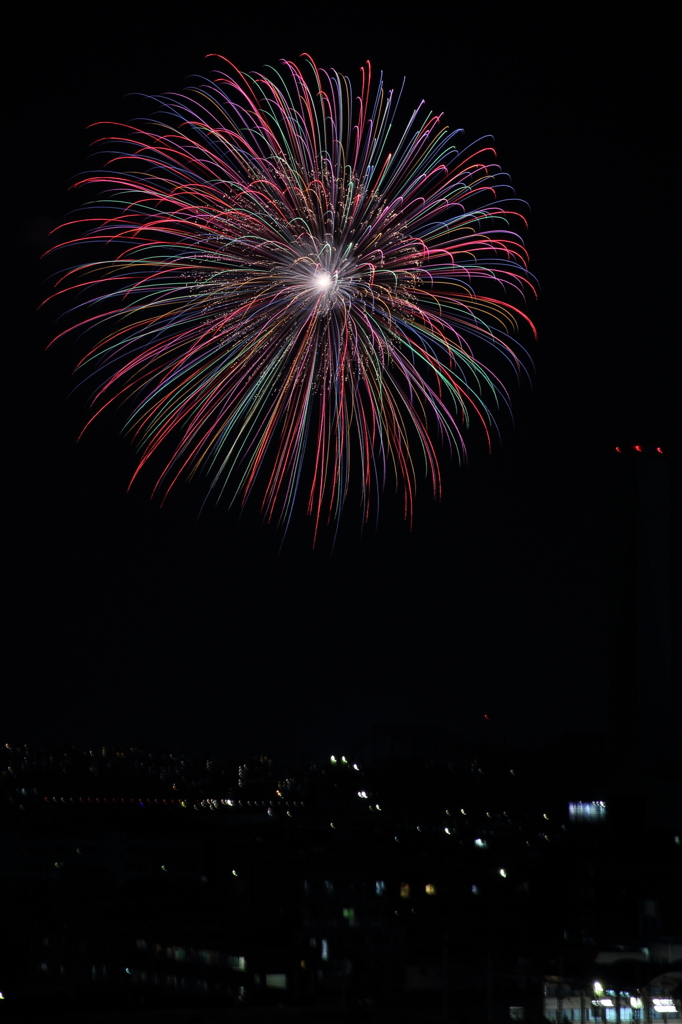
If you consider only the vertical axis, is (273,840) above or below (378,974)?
above

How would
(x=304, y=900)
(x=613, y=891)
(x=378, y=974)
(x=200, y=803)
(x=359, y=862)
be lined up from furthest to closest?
(x=200, y=803) < (x=359, y=862) < (x=613, y=891) < (x=304, y=900) < (x=378, y=974)

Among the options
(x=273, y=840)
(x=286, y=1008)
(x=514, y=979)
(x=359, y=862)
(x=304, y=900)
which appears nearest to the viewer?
(x=286, y=1008)

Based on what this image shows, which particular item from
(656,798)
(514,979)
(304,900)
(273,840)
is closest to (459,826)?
(273,840)

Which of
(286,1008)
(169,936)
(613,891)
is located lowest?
(286,1008)

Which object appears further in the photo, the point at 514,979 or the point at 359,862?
the point at 359,862

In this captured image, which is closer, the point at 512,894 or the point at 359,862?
the point at 512,894

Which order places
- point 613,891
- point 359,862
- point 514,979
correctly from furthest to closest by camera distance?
point 359,862 → point 613,891 → point 514,979

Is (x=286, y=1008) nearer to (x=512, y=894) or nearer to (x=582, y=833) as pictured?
(x=512, y=894)

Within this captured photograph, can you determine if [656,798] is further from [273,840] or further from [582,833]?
[273,840]

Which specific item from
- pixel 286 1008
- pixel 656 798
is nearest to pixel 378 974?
pixel 286 1008
